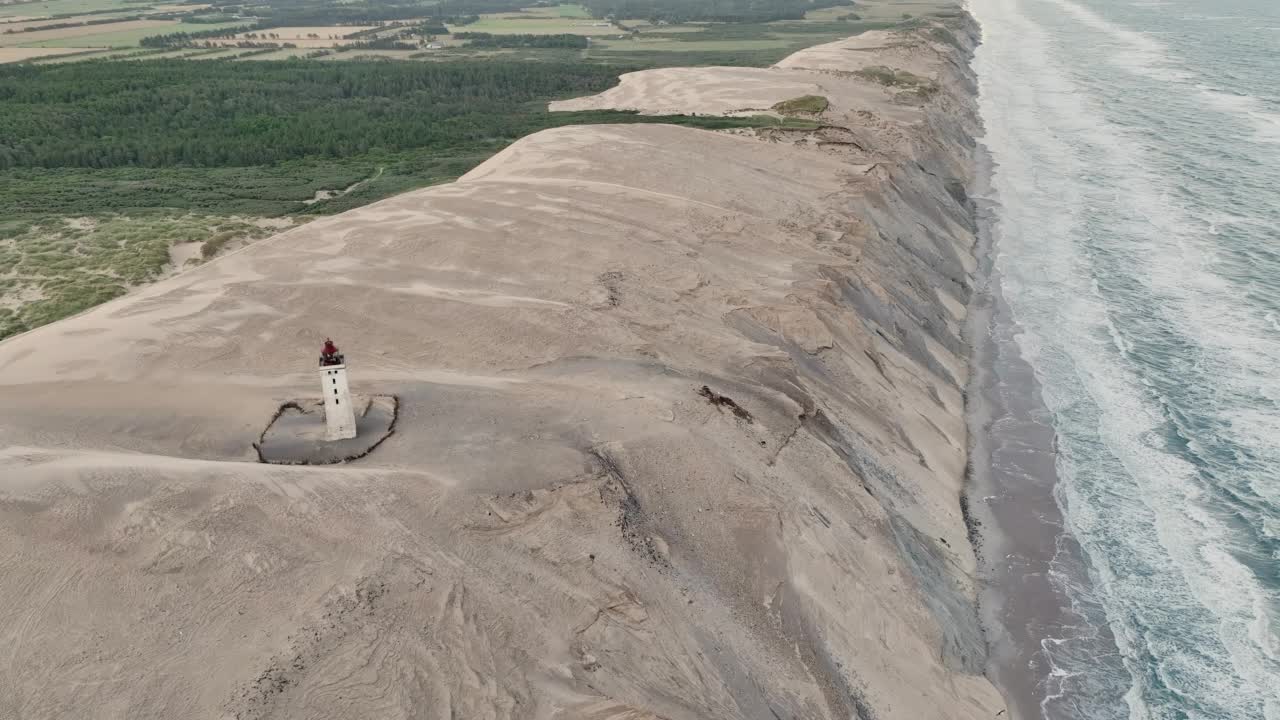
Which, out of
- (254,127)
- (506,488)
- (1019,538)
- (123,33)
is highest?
(123,33)

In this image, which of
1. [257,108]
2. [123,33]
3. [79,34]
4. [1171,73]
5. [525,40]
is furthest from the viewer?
[525,40]

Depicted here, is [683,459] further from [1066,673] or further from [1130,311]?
[1130,311]

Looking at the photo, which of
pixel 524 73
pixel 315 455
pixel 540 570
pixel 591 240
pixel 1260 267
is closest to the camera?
pixel 540 570

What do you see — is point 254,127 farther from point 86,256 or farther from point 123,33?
point 123,33

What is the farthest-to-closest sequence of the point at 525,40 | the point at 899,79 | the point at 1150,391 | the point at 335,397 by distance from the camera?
1. the point at 525,40
2. the point at 899,79
3. the point at 1150,391
4. the point at 335,397

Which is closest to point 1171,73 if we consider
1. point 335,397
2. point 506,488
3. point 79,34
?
point 506,488

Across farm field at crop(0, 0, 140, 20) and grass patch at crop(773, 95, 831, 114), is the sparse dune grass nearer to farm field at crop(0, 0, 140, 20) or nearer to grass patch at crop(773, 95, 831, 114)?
grass patch at crop(773, 95, 831, 114)

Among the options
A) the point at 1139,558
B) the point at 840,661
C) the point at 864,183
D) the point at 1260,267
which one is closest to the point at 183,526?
the point at 840,661
